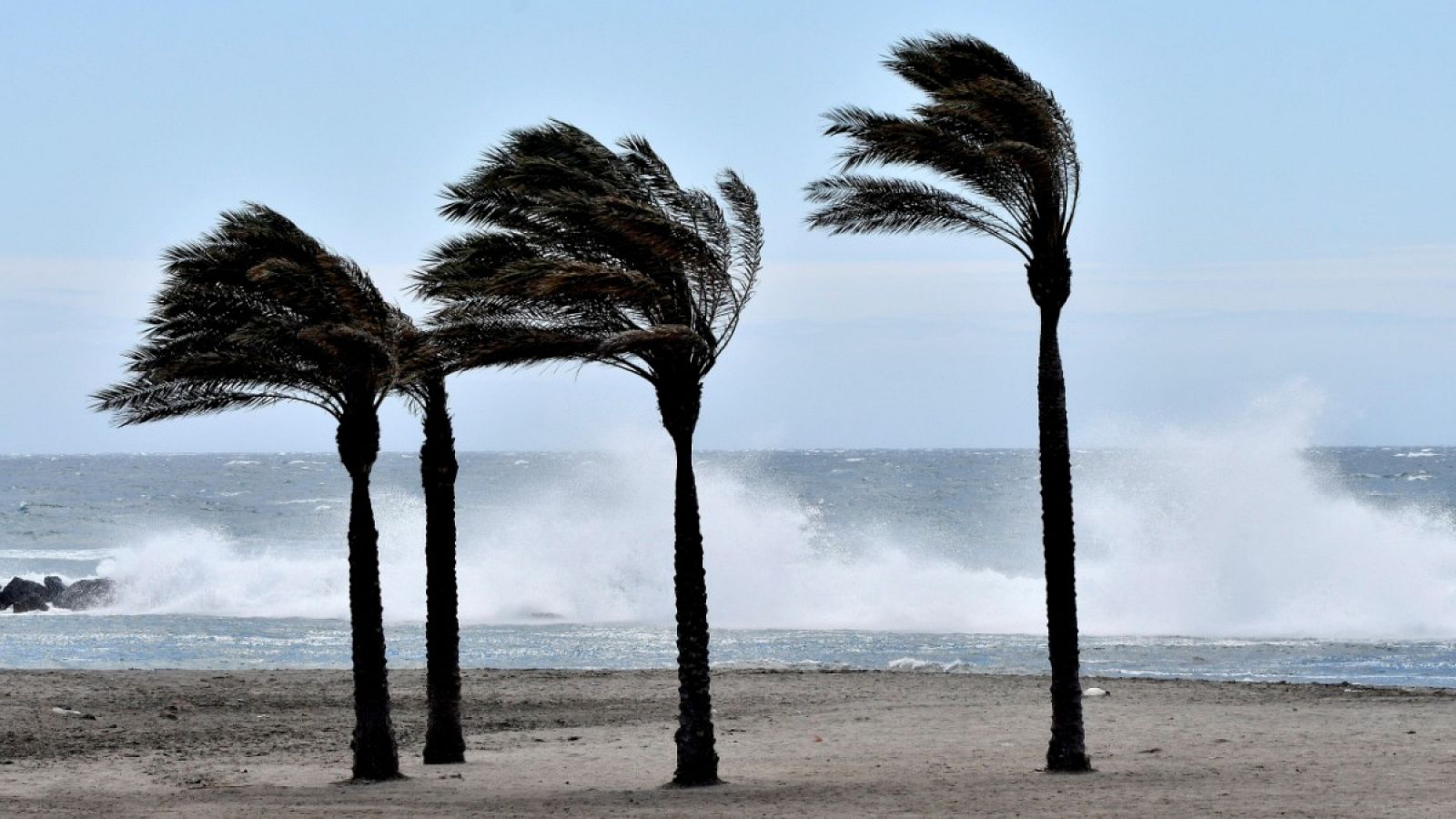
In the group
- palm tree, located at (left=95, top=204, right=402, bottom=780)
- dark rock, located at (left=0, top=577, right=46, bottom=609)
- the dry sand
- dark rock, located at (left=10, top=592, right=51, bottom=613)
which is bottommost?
the dry sand

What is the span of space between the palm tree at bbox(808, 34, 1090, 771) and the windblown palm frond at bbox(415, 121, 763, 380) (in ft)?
5.13

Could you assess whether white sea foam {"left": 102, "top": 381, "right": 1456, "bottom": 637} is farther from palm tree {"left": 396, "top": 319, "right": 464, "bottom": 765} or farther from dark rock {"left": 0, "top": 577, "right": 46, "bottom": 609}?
palm tree {"left": 396, "top": 319, "right": 464, "bottom": 765}

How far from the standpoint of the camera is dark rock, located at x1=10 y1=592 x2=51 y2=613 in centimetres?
4156

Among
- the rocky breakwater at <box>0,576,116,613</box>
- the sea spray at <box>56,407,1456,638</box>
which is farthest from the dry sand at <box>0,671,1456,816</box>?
the rocky breakwater at <box>0,576,116,613</box>

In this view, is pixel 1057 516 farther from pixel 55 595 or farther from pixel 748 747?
pixel 55 595

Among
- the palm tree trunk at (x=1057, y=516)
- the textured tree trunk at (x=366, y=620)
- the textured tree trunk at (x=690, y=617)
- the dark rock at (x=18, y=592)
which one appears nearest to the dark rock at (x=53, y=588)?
the dark rock at (x=18, y=592)

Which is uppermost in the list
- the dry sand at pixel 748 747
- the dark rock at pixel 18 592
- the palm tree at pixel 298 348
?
the palm tree at pixel 298 348

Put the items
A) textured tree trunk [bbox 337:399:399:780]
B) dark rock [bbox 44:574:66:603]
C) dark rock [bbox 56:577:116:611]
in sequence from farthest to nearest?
dark rock [bbox 44:574:66:603] < dark rock [bbox 56:577:116:611] < textured tree trunk [bbox 337:399:399:780]

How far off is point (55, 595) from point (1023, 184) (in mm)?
35808

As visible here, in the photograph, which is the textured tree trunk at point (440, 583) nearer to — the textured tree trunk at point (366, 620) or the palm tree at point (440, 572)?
the palm tree at point (440, 572)

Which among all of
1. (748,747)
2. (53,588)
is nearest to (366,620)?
(748,747)

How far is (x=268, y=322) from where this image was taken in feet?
49.5

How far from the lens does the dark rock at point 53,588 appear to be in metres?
43.4

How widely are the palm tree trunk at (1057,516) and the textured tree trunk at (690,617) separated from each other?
3096mm
